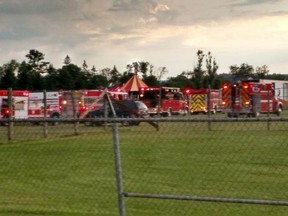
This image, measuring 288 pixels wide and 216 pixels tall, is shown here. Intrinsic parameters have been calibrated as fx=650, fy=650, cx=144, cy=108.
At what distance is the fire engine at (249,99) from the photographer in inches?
1291

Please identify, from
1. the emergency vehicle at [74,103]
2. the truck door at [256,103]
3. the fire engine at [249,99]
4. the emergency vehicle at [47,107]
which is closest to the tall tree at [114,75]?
the emergency vehicle at [47,107]

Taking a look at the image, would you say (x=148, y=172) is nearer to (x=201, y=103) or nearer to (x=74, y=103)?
(x=74, y=103)

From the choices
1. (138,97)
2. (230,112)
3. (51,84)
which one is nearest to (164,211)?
(230,112)

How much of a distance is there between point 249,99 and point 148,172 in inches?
904

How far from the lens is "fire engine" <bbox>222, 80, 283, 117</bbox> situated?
32.8 meters

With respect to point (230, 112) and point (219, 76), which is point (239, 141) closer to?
point (230, 112)

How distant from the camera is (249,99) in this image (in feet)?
113

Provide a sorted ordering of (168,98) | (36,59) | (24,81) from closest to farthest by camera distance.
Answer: (168,98)
(24,81)
(36,59)

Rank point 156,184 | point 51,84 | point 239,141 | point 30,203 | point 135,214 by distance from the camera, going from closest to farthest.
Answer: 1. point 135,214
2. point 30,203
3. point 156,184
4. point 239,141
5. point 51,84

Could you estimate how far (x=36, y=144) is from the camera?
43.0 ft

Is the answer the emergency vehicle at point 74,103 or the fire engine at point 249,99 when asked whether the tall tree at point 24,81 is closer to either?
the fire engine at point 249,99

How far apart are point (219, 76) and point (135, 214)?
97946mm

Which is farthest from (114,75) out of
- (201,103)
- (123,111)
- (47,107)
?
(123,111)

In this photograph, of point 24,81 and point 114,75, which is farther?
point 114,75
